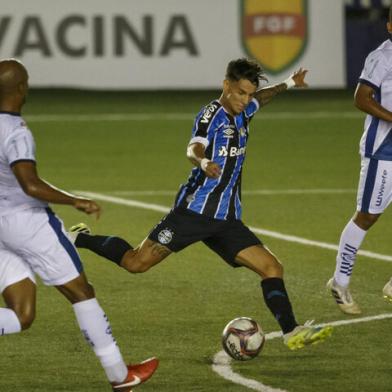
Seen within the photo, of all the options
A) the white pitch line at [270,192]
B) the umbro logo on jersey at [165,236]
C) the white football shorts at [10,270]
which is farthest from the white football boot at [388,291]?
the white pitch line at [270,192]

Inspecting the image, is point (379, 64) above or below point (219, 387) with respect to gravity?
above

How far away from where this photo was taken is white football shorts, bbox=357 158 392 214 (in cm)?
1055

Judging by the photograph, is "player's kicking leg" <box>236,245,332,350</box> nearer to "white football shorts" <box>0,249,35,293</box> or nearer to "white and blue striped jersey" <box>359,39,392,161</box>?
"white and blue striped jersey" <box>359,39,392,161</box>

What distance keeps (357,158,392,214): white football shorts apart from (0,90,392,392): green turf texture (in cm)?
80

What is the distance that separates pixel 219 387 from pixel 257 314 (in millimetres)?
2094

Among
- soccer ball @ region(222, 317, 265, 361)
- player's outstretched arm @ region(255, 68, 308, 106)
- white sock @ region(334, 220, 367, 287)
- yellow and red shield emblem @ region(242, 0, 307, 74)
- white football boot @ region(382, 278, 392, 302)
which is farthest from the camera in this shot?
yellow and red shield emblem @ region(242, 0, 307, 74)

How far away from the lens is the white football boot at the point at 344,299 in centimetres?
1055

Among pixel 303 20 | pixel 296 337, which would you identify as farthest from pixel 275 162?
pixel 296 337

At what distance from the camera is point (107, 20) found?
85.1 feet

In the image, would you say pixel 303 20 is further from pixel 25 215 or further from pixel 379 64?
pixel 25 215

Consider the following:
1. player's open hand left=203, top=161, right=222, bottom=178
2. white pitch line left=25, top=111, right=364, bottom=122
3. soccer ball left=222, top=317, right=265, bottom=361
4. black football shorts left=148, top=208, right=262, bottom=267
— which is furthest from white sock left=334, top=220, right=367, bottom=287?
white pitch line left=25, top=111, right=364, bottom=122

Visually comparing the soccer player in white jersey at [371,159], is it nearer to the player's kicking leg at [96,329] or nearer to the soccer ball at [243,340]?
the soccer ball at [243,340]

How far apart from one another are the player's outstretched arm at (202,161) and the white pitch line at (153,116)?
14304 mm

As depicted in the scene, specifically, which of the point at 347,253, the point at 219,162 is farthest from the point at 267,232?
the point at 219,162
